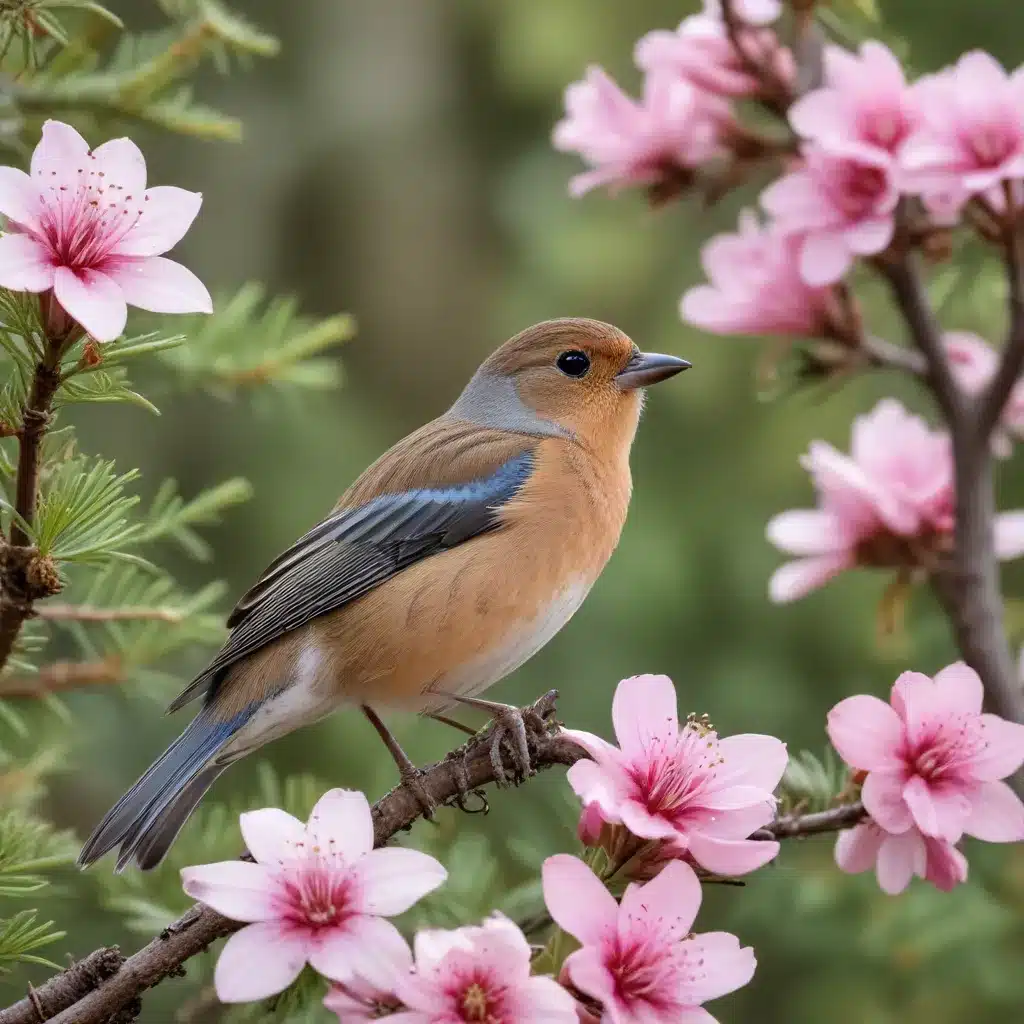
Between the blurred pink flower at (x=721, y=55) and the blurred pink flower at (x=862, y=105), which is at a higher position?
the blurred pink flower at (x=721, y=55)

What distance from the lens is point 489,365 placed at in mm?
3160

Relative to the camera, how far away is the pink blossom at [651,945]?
1406 mm

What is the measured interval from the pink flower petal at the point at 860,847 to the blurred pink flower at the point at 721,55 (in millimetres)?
1329

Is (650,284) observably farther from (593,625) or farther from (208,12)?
(208,12)

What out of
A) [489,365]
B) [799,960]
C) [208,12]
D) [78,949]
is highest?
[208,12]

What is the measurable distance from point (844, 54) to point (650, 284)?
2882 mm

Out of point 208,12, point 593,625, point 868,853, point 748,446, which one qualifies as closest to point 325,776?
point 593,625

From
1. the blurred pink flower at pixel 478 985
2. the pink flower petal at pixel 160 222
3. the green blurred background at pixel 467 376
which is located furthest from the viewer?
the green blurred background at pixel 467 376

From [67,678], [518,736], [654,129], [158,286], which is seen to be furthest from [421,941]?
[654,129]

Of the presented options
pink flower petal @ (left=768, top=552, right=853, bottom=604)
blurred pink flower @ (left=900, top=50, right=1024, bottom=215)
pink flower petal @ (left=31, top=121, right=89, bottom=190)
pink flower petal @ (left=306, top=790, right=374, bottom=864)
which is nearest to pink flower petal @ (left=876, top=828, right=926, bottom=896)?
pink flower petal @ (left=306, top=790, right=374, bottom=864)

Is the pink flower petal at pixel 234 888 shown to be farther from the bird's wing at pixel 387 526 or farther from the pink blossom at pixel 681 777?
the bird's wing at pixel 387 526

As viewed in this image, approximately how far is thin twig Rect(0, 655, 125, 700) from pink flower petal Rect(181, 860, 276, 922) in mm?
952

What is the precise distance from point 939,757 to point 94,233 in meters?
1.03

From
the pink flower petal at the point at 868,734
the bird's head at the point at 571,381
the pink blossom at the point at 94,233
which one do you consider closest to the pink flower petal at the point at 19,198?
the pink blossom at the point at 94,233
